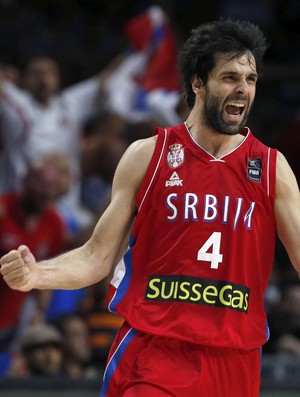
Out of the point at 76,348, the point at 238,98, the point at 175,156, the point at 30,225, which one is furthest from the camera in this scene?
the point at 30,225

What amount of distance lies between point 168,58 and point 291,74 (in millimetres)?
1535

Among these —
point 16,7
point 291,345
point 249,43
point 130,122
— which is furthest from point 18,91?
point 249,43

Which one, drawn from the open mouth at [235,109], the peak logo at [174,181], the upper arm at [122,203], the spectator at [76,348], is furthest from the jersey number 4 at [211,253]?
the spectator at [76,348]

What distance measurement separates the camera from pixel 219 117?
4.14 metres

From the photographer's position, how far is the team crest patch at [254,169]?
4160mm

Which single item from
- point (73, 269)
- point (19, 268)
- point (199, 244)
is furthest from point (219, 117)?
point (19, 268)

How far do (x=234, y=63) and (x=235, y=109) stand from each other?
0.63 ft

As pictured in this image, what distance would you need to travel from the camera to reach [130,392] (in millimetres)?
3969

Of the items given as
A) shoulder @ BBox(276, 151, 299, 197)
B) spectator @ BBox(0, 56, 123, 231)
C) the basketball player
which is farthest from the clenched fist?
spectator @ BBox(0, 56, 123, 231)

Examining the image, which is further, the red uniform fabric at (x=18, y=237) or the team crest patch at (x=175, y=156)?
the red uniform fabric at (x=18, y=237)

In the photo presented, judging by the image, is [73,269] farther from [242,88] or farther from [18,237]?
[18,237]

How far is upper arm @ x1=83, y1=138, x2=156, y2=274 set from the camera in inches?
165

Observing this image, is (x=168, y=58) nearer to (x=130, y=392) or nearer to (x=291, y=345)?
(x=291, y=345)

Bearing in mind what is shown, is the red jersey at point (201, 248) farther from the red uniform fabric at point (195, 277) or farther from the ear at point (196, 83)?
the ear at point (196, 83)
